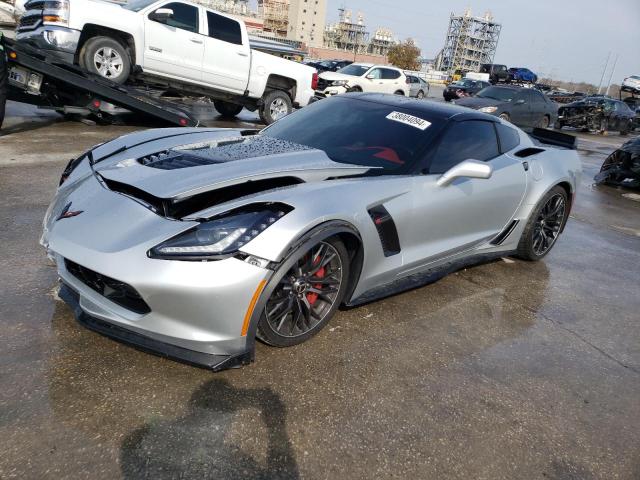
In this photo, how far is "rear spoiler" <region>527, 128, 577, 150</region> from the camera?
534cm

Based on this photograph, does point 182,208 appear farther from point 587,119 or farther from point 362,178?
point 587,119

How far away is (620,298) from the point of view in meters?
4.33

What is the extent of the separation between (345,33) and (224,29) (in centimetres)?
17023

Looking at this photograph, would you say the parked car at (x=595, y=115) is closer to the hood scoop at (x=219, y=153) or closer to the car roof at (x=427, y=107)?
the car roof at (x=427, y=107)

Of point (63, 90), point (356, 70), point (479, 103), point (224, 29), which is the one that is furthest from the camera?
point (356, 70)

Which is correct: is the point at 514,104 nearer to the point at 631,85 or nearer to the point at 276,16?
the point at 631,85

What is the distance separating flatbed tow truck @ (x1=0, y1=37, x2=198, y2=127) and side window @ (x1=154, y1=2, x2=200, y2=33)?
1.88 m

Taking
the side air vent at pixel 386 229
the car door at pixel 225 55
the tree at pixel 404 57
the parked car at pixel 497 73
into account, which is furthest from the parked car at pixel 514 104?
the tree at pixel 404 57

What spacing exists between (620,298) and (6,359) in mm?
4429

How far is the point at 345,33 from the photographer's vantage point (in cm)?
16762

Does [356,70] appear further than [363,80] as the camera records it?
Yes

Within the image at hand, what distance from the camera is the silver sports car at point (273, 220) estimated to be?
2318 millimetres

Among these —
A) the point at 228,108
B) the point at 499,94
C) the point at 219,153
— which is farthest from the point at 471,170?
the point at 499,94

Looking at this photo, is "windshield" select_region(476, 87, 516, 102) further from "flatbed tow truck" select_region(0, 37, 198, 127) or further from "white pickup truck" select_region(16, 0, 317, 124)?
"flatbed tow truck" select_region(0, 37, 198, 127)
